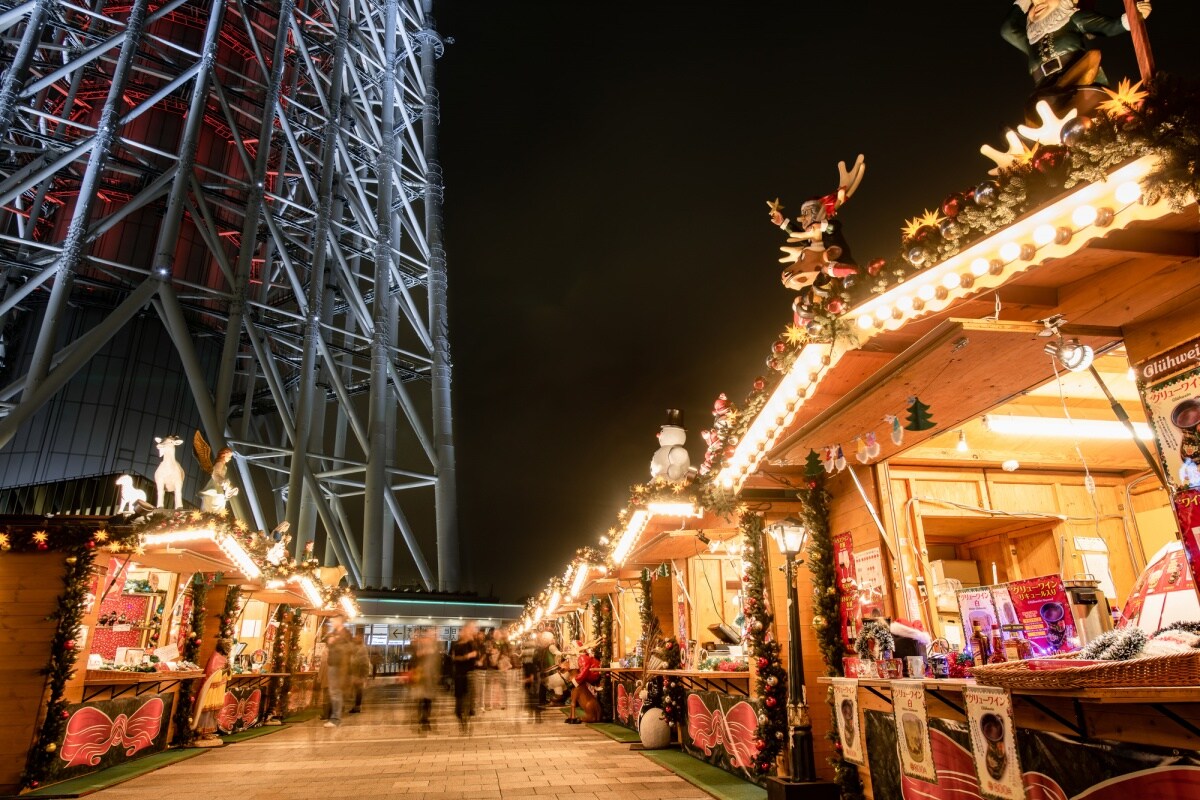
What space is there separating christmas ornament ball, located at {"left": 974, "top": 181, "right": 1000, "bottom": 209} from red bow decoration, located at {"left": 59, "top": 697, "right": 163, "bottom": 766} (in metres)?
11.4

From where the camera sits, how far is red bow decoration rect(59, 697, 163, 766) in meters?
8.52

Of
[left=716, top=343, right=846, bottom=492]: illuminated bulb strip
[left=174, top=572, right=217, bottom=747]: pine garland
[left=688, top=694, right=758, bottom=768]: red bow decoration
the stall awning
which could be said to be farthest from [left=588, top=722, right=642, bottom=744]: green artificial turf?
the stall awning

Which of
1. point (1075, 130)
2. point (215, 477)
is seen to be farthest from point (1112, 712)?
point (215, 477)

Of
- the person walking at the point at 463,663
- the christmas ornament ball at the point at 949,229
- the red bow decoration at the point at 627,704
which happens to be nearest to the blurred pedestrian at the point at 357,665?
the person walking at the point at 463,663

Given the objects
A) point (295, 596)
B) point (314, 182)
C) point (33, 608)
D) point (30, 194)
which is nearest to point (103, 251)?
point (30, 194)

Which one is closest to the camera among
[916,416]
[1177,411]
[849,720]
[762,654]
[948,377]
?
[1177,411]

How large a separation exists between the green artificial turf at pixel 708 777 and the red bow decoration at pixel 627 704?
2.63 m

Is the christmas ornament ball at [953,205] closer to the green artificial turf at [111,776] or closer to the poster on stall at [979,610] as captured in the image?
the poster on stall at [979,610]

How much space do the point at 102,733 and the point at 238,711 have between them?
5.73 m

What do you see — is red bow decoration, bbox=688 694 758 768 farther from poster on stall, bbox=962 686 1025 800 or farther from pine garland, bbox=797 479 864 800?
poster on stall, bbox=962 686 1025 800

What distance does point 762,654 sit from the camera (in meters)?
7.62

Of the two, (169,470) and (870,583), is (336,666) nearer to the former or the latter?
(169,470)

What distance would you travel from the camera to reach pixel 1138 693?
2.89 meters

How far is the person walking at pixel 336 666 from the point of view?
41.9 feet
